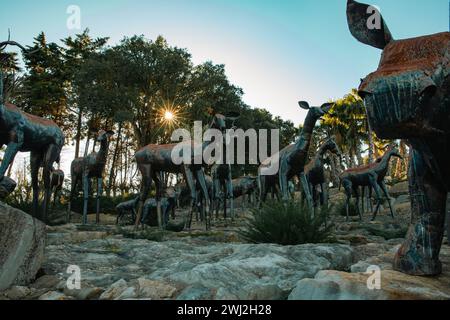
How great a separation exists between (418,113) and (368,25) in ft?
2.51

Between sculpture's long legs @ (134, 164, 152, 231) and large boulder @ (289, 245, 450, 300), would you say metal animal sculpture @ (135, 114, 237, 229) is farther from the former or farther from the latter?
large boulder @ (289, 245, 450, 300)

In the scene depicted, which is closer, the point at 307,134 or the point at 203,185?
the point at 307,134

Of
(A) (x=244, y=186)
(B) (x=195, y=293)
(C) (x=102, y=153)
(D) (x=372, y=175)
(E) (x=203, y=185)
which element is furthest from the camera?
(A) (x=244, y=186)

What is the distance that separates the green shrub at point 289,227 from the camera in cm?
488

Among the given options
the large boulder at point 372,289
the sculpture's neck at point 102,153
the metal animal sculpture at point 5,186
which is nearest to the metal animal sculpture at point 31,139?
the metal animal sculpture at point 5,186

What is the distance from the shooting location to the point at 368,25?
2404mm

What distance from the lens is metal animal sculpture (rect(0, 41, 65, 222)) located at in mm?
6219

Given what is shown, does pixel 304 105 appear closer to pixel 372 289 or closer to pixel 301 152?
pixel 301 152

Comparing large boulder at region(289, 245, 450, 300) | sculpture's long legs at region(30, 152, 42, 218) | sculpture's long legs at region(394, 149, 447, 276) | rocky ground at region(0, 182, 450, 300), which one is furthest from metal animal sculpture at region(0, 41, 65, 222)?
sculpture's long legs at region(394, 149, 447, 276)

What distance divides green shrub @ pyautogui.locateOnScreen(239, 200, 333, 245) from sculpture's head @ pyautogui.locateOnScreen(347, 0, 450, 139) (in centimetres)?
296

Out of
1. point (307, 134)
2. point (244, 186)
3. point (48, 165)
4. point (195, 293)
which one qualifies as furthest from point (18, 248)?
point (244, 186)

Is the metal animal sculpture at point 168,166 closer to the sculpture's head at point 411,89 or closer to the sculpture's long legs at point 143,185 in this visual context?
the sculpture's long legs at point 143,185
